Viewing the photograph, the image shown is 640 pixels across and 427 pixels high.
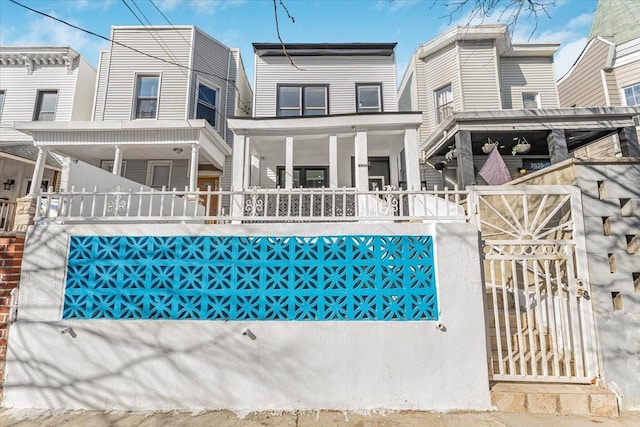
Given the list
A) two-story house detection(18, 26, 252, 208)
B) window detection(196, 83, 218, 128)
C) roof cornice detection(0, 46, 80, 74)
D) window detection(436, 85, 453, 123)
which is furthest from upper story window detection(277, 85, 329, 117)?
roof cornice detection(0, 46, 80, 74)

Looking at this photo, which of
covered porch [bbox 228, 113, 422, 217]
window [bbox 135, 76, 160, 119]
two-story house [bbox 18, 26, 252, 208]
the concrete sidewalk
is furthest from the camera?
window [bbox 135, 76, 160, 119]

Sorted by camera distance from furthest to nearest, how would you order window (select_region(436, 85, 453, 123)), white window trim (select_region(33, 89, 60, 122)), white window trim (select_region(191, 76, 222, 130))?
window (select_region(436, 85, 453, 123)) < white window trim (select_region(33, 89, 60, 122)) < white window trim (select_region(191, 76, 222, 130))

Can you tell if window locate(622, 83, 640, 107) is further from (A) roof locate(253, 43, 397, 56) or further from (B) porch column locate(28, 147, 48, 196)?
(B) porch column locate(28, 147, 48, 196)

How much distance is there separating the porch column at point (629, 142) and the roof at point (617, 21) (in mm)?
6244

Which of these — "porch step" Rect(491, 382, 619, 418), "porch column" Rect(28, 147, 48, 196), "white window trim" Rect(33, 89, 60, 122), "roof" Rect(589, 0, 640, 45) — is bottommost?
"porch step" Rect(491, 382, 619, 418)

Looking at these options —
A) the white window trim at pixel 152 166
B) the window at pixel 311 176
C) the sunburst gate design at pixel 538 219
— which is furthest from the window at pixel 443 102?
the white window trim at pixel 152 166

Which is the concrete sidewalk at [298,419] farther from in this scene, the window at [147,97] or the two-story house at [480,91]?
the window at [147,97]

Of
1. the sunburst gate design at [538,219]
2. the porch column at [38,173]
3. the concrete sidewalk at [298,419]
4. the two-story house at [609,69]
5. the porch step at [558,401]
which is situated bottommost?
the concrete sidewalk at [298,419]

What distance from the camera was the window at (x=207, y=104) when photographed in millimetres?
10023

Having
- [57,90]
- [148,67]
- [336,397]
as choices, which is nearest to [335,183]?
[336,397]

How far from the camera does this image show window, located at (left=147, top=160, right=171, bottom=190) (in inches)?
380

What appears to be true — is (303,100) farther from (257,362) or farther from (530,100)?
(530,100)

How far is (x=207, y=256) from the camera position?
11.4 feet

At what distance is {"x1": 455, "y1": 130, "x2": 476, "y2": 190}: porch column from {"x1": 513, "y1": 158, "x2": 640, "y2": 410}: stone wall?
3.67 meters
